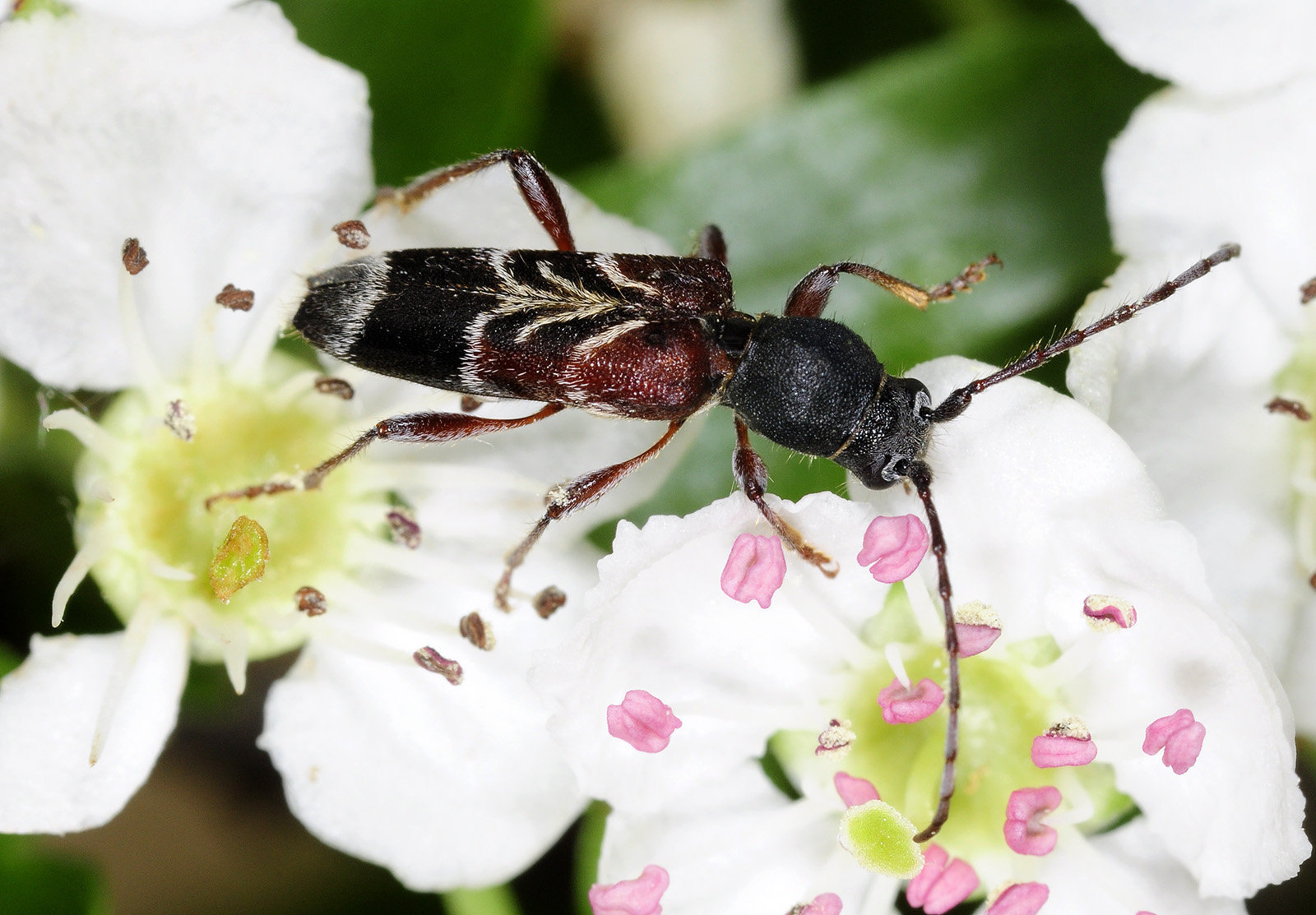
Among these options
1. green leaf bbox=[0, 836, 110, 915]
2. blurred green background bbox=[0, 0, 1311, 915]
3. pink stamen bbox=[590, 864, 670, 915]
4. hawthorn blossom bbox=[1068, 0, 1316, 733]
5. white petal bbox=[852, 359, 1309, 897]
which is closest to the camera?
white petal bbox=[852, 359, 1309, 897]

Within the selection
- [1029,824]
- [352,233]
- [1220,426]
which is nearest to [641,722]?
[1029,824]

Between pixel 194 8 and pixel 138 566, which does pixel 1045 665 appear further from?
pixel 194 8

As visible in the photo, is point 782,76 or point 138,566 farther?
point 782,76

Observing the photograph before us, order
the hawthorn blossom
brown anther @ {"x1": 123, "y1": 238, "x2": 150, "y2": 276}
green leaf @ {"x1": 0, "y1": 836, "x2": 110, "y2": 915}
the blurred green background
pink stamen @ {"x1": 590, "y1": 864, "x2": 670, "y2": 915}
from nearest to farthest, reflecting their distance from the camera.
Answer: pink stamen @ {"x1": 590, "y1": 864, "x2": 670, "y2": 915} < brown anther @ {"x1": 123, "y1": 238, "x2": 150, "y2": 276} < the hawthorn blossom < green leaf @ {"x1": 0, "y1": 836, "x2": 110, "y2": 915} < the blurred green background

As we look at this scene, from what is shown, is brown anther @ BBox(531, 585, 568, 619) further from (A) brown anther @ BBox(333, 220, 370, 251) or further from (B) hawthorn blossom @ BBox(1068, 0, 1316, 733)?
(B) hawthorn blossom @ BBox(1068, 0, 1316, 733)

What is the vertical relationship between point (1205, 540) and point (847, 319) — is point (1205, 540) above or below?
below

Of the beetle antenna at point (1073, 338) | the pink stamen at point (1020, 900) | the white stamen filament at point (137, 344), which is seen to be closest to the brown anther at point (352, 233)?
the white stamen filament at point (137, 344)

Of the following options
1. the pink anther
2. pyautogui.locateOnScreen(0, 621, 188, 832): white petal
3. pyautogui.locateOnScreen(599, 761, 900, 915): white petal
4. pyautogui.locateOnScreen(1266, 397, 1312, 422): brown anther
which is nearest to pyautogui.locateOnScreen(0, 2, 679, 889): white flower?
pyautogui.locateOnScreen(0, 621, 188, 832): white petal

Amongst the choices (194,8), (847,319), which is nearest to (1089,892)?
(847,319)
